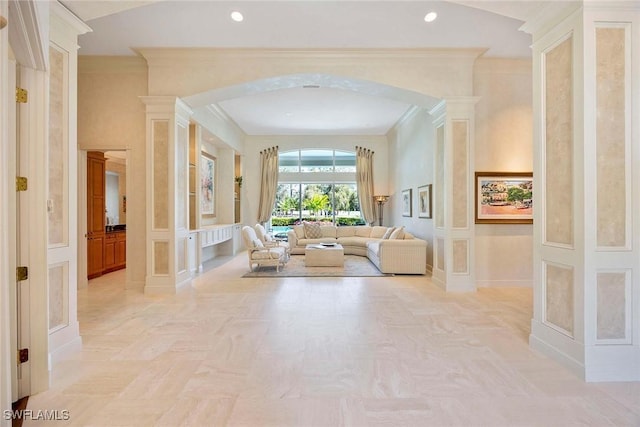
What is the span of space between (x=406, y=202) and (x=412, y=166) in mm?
1047

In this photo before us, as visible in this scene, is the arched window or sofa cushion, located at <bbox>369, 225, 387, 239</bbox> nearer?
sofa cushion, located at <bbox>369, 225, 387, 239</bbox>

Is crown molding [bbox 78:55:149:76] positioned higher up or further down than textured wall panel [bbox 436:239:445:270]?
higher up

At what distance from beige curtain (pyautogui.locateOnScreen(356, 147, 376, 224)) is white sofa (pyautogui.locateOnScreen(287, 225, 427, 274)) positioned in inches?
42.0

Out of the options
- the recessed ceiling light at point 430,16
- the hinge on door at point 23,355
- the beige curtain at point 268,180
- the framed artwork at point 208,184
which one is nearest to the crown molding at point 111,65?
the framed artwork at point 208,184

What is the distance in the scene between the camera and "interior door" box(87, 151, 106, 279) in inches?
242

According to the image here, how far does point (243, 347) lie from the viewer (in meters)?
3.22

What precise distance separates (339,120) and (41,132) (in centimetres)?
765

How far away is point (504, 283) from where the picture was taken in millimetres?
5691

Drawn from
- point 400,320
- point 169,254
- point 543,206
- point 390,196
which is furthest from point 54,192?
point 390,196

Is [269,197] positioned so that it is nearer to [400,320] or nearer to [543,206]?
[400,320]

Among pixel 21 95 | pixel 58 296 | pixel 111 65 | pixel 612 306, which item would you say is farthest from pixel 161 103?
pixel 612 306

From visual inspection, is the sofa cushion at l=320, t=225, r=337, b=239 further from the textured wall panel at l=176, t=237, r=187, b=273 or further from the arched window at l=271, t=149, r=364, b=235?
the textured wall panel at l=176, t=237, r=187, b=273

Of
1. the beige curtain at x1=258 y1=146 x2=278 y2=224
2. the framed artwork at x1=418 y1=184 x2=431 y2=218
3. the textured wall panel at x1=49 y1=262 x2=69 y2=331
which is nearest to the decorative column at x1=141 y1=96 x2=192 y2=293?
the textured wall panel at x1=49 y1=262 x2=69 y2=331

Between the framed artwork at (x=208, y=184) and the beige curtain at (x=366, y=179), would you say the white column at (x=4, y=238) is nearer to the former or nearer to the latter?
the framed artwork at (x=208, y=184)
